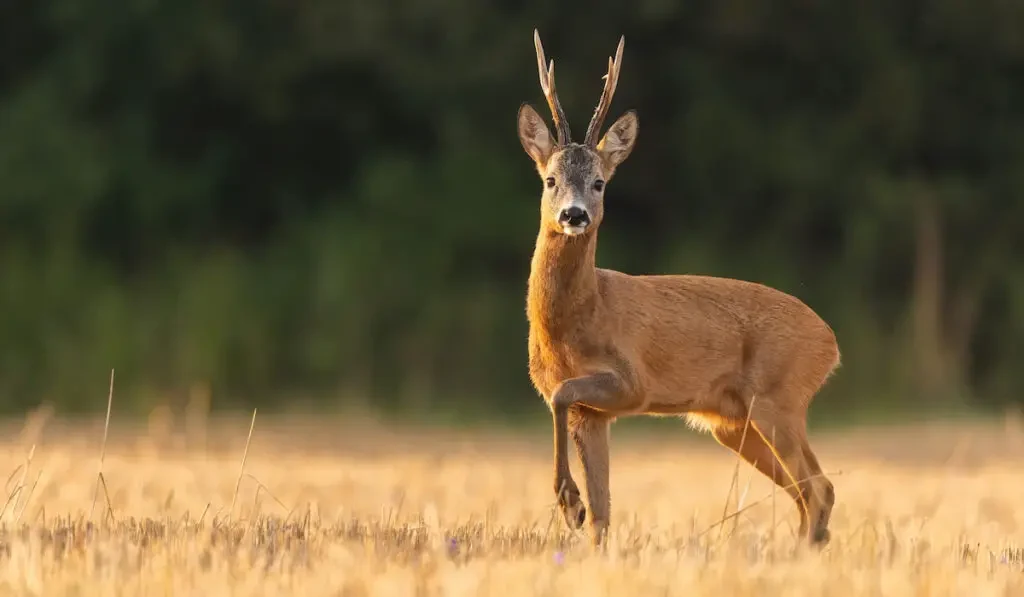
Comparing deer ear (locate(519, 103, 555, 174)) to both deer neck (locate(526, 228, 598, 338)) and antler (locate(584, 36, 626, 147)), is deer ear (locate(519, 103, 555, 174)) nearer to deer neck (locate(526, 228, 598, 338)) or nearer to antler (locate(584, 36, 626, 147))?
antler (locate(584, 36, 626, 147))

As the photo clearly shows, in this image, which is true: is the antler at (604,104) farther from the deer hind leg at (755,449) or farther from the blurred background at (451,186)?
the blurred background at (451,186)

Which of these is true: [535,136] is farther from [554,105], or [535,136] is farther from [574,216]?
[574,216]

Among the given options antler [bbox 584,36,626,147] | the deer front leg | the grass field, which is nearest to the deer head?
antler [bbox 584,36,626,147]

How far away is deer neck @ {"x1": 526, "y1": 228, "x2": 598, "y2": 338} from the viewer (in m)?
7.94

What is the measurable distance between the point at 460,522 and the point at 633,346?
4.65ft

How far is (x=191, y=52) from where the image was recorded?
21328 millimetres

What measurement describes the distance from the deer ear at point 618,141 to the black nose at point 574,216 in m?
0.58

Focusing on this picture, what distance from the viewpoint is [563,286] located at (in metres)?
7.97

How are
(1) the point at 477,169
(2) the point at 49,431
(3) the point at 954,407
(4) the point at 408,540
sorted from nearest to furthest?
(4) the point at 408,540 < (2) the point at 49,431 < (3) the point at 954,407 < (1) the point at 477,169

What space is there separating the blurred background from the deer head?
1224 cm

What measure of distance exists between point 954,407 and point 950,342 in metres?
1.83

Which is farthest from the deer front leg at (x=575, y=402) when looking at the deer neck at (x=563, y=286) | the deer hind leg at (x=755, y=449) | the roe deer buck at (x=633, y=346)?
the deer hind leg at (x=755, y=449)

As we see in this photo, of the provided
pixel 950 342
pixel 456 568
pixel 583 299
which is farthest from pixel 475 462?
pixel 950 342

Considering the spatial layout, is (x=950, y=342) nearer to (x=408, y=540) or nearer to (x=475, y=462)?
(x=475, y=462)
